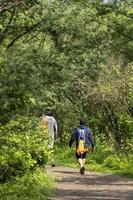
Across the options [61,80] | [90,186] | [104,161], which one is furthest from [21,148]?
[104,161]

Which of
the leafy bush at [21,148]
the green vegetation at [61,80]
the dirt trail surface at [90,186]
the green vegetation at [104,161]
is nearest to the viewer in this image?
the green vegetation at [61,80]

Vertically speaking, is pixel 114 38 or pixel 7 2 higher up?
pixel 7 2

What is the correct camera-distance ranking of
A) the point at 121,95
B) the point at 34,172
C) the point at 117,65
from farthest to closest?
the point at 117,65, the point at 121,95, the point at 34,172

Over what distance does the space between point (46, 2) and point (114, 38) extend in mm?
3899

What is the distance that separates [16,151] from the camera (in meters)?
13.0

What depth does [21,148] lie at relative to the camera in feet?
44.1

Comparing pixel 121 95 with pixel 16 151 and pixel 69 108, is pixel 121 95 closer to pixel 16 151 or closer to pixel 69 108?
pixel 69 108

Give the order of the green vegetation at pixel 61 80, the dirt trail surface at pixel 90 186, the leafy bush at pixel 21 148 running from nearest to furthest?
the green vegetation at pixel 61 80 < the leafy bush at pixel 21 148 < the dirt trail surface at pixel 90 186

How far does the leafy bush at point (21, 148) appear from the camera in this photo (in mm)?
10703

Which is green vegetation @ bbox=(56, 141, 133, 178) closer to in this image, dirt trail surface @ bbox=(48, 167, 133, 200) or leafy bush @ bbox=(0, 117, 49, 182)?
dirt trail surface @ bbox=(48, 167, 133, 200)

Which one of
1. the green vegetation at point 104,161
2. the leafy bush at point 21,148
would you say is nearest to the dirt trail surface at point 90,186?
the leafy bush at point 21,148

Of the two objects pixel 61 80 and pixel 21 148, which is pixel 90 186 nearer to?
pixel 21 148

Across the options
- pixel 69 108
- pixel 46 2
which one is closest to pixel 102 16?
pixel 46 2

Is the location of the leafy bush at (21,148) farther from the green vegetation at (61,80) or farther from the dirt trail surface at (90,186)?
the dirt trail surface at (90,186)
